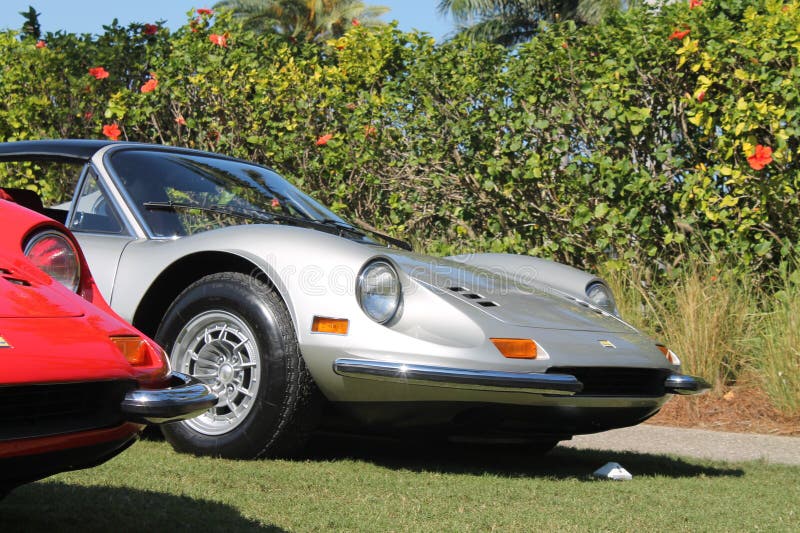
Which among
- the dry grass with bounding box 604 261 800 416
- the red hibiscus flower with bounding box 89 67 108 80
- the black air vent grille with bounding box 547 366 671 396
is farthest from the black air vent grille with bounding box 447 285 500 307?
the red hibiscus flower with bounding box 89 67 108 80

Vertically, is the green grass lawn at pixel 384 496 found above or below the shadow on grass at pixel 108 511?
below

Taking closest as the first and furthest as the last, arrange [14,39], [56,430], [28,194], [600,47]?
[56,430] < [28,194] < [600,47] < [14,39]

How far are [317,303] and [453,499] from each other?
3.24ft

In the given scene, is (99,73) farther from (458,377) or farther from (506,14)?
(506,14)

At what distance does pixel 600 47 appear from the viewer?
25.0ft

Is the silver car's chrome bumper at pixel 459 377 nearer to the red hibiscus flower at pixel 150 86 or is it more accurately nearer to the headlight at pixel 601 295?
the headlight at pixel 601 295

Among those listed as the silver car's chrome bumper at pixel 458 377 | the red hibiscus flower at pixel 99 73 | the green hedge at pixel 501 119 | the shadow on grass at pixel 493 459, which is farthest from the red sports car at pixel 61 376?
the red hibiscus flower at pixel 99 73

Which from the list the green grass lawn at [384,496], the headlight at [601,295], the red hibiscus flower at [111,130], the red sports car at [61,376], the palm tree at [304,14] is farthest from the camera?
the palm tree at [304,14]

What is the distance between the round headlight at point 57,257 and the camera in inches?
117

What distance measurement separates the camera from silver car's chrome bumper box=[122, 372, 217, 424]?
2548 mm

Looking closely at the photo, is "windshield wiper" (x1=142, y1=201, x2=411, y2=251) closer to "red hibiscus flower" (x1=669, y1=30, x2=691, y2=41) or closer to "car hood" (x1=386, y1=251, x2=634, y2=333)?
"car hood" (x1=386, y1=251, x2=634, y2=333)

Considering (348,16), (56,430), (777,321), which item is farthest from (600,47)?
(348,16)

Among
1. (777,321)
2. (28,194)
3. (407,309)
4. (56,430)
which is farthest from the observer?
(777,321)

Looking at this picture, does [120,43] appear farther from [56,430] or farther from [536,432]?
[56,430]
